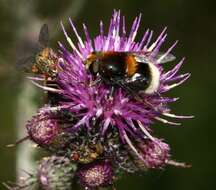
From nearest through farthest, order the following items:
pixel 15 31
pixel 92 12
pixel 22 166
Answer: pixel 22 166 < pixel 15 31 < pixel 92 12

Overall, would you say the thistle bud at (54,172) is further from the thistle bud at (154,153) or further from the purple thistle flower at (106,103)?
the thistle bud at (154,153)

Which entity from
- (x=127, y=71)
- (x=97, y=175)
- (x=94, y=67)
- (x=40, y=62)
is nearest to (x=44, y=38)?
(x=40, y=62)

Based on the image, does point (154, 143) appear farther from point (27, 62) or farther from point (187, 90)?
point (187, 90)

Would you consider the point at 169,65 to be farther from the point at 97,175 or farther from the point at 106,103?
the point at 97,175

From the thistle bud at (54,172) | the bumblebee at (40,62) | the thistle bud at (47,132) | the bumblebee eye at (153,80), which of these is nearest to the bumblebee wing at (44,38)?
the bumblebee at (40,62)

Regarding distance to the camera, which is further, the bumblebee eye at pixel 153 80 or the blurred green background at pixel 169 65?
the blurred green background at pixel 169 65

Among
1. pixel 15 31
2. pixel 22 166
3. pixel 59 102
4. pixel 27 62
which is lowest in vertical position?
pixel 22 166

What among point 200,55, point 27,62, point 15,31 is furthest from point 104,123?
point 200,55
